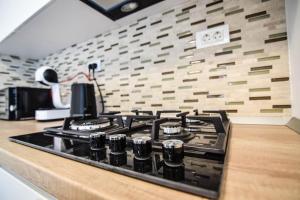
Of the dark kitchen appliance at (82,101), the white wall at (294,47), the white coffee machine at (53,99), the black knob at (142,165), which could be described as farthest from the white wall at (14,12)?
the white wall at (294,47)

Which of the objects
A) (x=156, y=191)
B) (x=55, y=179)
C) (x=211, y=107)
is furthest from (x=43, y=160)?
(x=211, y=107)

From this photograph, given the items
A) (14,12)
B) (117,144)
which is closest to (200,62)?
(117,144)

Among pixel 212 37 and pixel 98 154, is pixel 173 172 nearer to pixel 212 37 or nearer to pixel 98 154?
pixel 98 154

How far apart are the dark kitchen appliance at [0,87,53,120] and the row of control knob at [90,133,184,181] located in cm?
116

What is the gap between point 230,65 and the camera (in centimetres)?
73

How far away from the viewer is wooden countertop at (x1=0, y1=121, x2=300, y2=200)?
22 cm

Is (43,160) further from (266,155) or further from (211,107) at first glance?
(211,107)

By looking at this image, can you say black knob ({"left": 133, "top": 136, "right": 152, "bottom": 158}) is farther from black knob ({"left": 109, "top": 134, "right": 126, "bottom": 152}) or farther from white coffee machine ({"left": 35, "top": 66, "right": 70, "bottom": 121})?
white coffee machine ({"left": 35, "top": 66, "right": 70, "bottom": 121})

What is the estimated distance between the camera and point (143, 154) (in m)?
0.33

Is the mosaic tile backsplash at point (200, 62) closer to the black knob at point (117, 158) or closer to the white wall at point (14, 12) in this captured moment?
the white wall at point (14, 12)

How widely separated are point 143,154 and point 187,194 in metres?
0.13

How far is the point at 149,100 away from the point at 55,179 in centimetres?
70

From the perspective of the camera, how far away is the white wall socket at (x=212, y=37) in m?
0.74

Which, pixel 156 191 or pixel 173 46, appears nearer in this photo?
pixel 156 191
